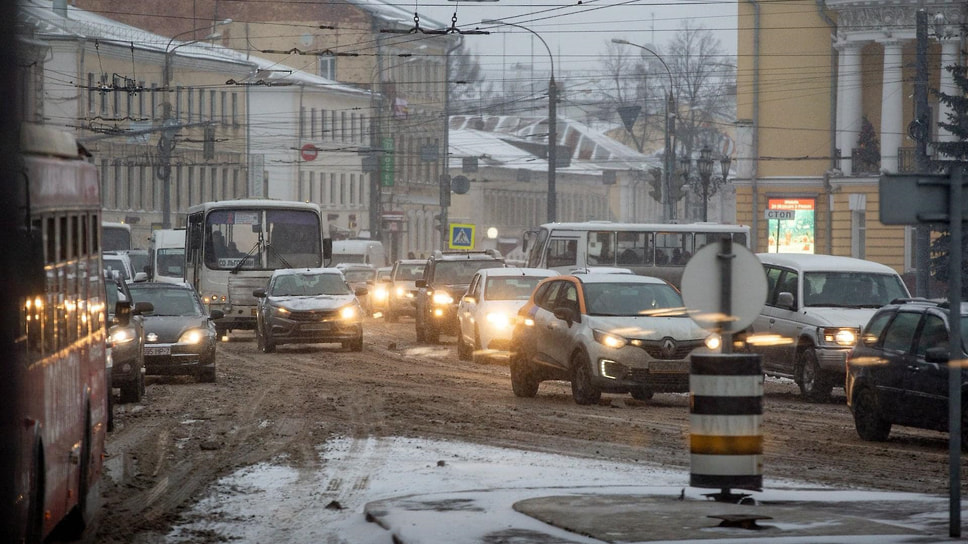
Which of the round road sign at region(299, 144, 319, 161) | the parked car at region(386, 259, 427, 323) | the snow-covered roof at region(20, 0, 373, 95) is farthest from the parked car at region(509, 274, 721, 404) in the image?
the round road sign at region(299, 144, 319, 161)

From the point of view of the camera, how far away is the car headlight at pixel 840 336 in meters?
23.9

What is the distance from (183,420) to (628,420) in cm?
468

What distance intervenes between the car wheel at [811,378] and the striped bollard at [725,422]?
11797mm

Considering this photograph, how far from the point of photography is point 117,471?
1494 centimetres

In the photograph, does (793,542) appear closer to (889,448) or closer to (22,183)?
(22,183)

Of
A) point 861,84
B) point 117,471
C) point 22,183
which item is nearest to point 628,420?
point 117,471

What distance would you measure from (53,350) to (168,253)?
1762 inches

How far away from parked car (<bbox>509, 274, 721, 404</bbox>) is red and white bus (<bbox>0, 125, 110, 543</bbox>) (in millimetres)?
9307

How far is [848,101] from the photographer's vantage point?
6694 cm

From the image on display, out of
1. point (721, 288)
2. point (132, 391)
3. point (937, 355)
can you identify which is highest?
point (721, 288)

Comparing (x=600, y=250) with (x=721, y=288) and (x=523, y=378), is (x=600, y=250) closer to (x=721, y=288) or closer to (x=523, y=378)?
(x=523, y=378)

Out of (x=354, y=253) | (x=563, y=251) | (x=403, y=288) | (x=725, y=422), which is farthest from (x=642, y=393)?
(x=354, y=253)

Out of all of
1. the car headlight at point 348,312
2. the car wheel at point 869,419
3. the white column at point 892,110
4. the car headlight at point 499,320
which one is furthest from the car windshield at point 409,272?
the car wheel at point 869,419

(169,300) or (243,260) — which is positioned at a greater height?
(243,260)
